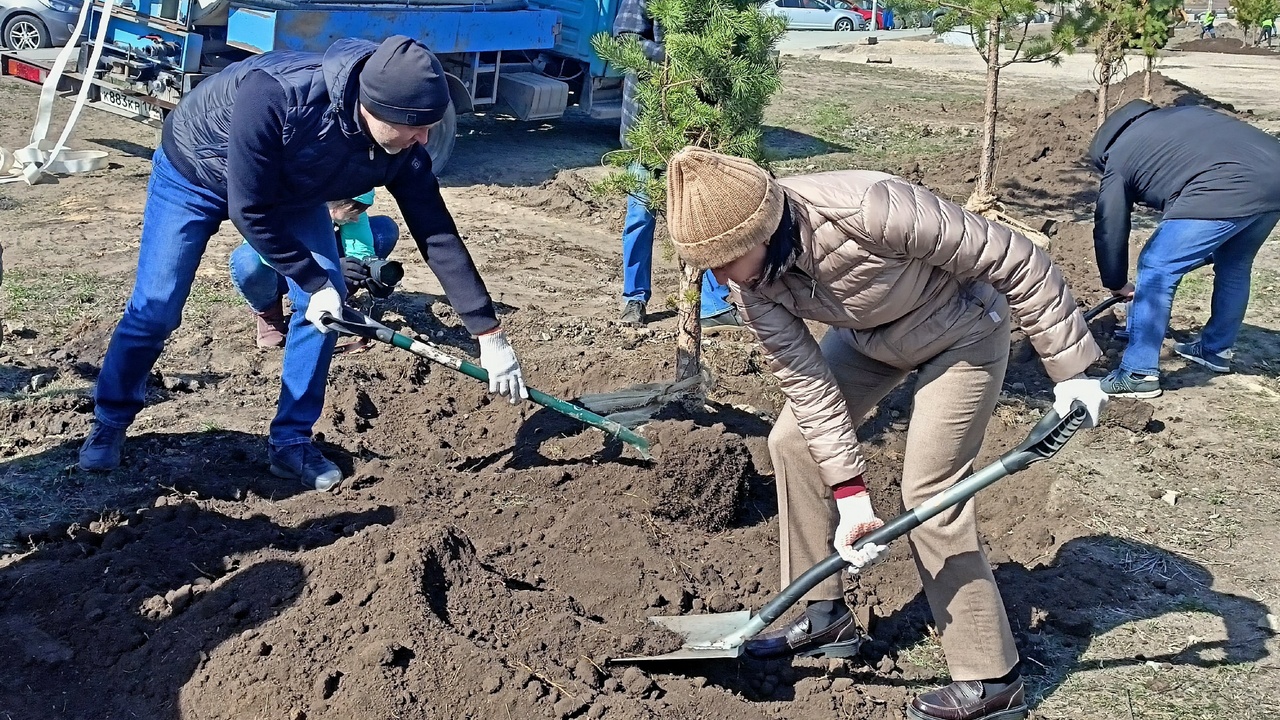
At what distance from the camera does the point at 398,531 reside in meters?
3.66

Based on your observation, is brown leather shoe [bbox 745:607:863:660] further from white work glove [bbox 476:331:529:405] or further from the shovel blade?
white work glove [bbox 476:331:529:405]

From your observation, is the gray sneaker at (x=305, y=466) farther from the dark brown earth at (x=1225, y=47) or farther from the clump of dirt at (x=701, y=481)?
the dark brown earth at (x=1225, y=47)

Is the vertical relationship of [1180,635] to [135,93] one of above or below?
below

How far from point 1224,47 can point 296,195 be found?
77.6 ft

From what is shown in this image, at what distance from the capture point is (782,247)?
2.76m

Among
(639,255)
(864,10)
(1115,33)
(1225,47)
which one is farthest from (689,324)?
(864,10)

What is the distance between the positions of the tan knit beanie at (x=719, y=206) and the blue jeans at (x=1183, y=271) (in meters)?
3.92

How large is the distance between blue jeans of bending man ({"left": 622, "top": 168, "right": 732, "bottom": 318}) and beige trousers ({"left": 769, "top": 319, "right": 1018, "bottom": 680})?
2.89 m

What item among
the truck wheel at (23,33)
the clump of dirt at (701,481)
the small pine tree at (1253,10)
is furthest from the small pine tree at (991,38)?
the truck wheel at (23,33)

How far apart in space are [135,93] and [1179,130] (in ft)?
24.5

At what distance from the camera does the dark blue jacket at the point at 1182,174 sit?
569 centimetres

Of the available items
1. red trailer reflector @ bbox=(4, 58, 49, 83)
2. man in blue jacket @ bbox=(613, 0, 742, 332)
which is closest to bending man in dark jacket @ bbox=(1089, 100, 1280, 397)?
man in blue jacket @ bbox=(613, 0, 742, 332)

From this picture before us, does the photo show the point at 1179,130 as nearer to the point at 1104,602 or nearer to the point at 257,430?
the point at 1104,602

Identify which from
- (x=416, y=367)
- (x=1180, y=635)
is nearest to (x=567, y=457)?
(x=416, y=367)
